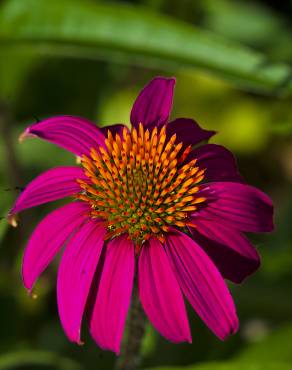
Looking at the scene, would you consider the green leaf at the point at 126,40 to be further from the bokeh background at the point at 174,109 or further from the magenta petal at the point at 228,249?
the magenta petal at the point at 228,249

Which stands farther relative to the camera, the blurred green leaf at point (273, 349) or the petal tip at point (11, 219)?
the blurred green leaf at point (273, 349)

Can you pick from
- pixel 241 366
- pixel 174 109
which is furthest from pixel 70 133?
pixel 174 109

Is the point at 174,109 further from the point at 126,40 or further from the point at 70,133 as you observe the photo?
the point at 70,133

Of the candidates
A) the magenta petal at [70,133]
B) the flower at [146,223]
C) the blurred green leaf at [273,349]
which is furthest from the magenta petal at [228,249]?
the blurred green leaf at [273,349]

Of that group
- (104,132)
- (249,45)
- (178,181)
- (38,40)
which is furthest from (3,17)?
(249,45)

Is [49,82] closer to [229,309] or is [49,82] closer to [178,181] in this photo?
[178,181]

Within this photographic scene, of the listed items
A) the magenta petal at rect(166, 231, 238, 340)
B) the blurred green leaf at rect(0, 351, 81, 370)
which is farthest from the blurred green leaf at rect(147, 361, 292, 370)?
the blurred green leaf at rect(0, 351, 81, 370)
